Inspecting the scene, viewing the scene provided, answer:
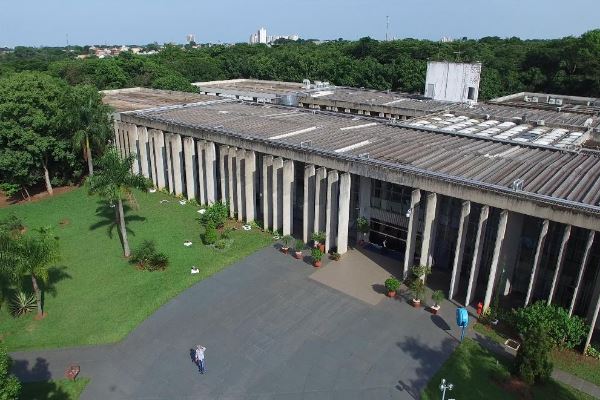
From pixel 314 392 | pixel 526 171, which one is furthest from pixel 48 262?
pixel 526 171

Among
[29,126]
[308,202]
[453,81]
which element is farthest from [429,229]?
[29,126]

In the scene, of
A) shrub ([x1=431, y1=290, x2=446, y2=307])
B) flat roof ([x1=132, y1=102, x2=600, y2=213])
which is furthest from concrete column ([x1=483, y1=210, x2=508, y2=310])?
shrub ([x1=431, y1=290, x2=446, y2=307])

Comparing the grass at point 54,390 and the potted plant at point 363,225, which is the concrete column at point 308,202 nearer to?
the potted plant at point 363,225

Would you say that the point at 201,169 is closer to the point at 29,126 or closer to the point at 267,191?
the point at 267,191

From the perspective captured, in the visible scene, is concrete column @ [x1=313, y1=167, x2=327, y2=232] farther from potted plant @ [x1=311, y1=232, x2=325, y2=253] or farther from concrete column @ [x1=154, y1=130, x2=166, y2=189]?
concrete column @ [x1=154, y1=130, x2=166, y2=189]

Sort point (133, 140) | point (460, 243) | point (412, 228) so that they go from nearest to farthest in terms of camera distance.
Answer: point (460, 243), point (412, 228), point (133, 140)

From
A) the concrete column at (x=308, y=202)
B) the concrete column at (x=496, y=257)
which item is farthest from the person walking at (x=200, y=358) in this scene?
the concrete column at (x=496, y=257)

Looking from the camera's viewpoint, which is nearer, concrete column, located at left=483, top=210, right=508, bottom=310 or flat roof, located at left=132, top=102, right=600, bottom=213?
concrete column, located at left=483, top=210, right=508, bottom=310
